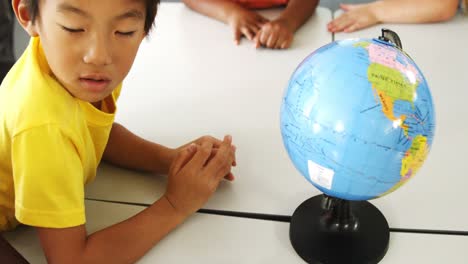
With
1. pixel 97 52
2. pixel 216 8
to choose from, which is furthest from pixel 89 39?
pixel 216 8

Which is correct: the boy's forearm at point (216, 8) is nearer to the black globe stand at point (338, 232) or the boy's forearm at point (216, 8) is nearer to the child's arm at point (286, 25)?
the child's arm at point (286, 25)

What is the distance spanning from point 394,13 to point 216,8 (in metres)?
0.52

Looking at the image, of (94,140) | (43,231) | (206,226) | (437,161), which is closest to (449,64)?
(437,161)

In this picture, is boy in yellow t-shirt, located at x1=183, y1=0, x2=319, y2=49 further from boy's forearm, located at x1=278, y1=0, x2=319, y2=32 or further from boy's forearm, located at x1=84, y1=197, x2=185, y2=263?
boy's forearm, located at x1=84, y1=197, x2=185, y2=263

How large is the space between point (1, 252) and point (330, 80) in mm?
597

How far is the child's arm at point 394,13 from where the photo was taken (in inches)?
55.7

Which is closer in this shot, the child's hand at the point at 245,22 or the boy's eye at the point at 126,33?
the boy's eye at the point at 126,33

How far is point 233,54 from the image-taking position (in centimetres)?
136

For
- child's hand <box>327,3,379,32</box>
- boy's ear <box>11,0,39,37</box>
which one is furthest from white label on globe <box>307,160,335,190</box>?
child's hand <box>327,3,379,32</box>

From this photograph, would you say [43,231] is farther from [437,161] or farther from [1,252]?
[437,161]

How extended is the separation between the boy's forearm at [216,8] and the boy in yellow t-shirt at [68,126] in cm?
66

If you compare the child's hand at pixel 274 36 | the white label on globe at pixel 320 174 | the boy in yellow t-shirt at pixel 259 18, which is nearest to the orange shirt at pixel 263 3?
the boy in yellow t-shirt at pixel 259 18

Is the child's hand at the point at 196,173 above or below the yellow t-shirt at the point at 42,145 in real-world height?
below

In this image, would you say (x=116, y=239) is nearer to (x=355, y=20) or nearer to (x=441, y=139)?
(x=441, y=139)
